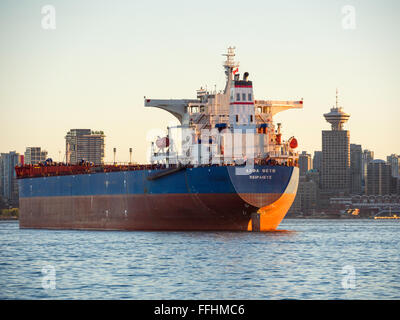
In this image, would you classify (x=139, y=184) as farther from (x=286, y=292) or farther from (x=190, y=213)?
(x=286, y=292)

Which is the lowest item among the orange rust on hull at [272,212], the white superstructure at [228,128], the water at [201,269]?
the water at [201,269]

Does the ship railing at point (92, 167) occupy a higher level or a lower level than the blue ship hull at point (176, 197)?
higher

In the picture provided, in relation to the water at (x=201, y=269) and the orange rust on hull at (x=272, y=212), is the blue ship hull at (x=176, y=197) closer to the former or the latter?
the orange rust on hull at (x=272, y=212)

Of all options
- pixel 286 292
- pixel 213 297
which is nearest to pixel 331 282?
pixel 286 292

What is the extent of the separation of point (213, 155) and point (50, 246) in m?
15.1

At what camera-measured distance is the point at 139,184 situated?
208 ft

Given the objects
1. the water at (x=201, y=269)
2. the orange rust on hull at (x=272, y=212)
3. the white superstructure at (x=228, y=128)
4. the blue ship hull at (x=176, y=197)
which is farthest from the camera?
the white superstructure at (x=228, y=128)

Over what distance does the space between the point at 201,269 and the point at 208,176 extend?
2183cm

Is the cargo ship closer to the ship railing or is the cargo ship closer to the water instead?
the ship railing

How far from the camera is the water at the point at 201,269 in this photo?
27844 millimetres

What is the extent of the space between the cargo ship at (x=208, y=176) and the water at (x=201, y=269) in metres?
4.25

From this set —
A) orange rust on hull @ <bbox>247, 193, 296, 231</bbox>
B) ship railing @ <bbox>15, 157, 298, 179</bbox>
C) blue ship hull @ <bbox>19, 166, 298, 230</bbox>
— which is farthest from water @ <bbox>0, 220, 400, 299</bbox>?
ship railing @ <bbox>15, 157, 298, 179</bbox>

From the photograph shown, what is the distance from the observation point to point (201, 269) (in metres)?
34.6

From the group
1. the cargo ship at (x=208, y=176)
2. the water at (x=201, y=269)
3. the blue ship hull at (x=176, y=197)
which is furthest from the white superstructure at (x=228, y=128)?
the water at (x=201, y=269)
